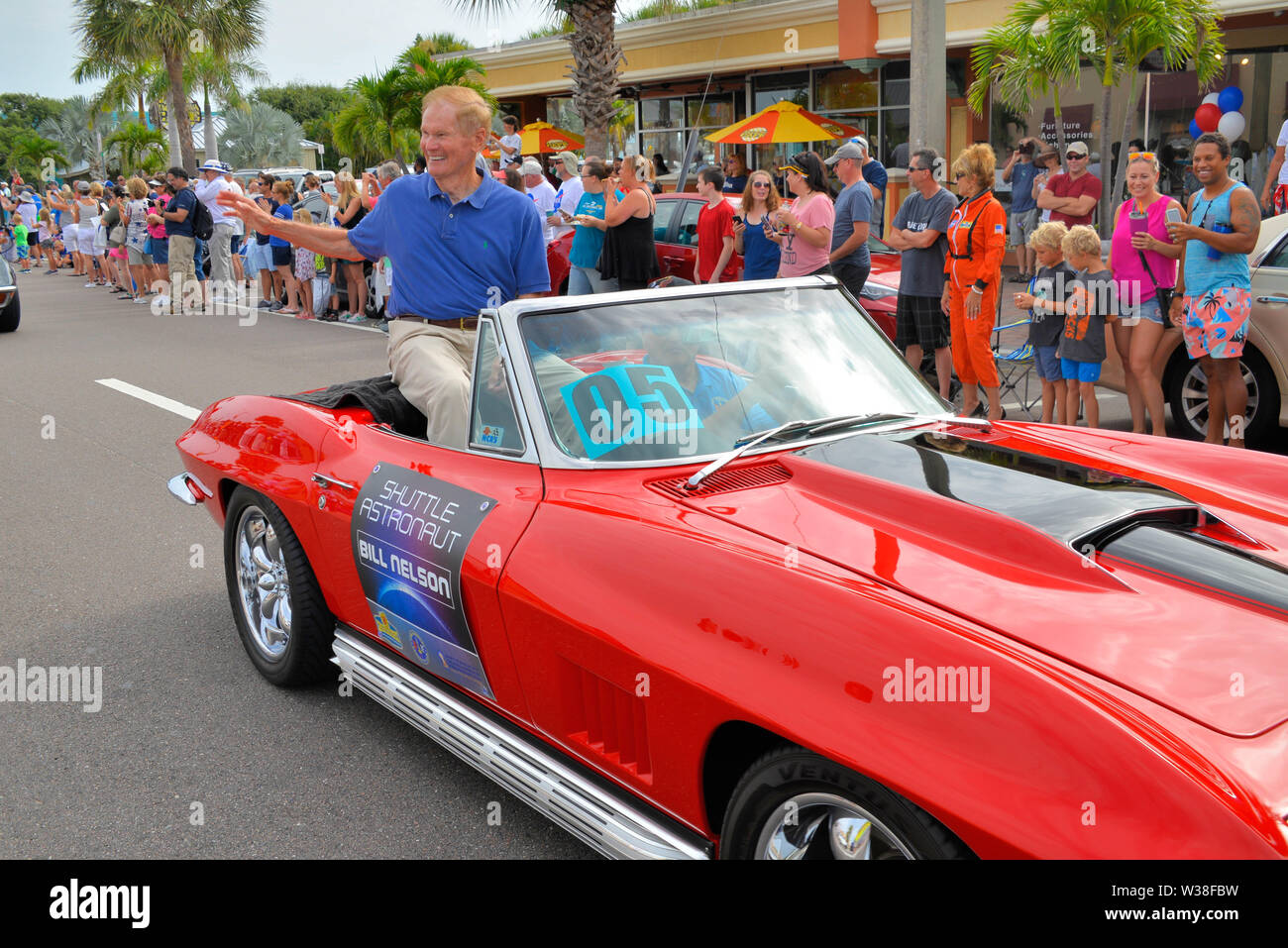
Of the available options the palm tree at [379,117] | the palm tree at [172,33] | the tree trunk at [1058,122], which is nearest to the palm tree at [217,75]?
the palm tree at [172,33]

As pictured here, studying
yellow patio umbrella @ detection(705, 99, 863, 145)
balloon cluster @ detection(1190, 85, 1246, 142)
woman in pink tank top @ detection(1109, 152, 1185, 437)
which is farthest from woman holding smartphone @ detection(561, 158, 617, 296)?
balloon cluster @ detection(1190, 85, 1246, 142)

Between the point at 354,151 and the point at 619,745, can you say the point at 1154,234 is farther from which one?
the point at 354,151

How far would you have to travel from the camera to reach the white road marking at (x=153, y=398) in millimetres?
9367

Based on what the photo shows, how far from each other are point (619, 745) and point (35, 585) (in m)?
3.93

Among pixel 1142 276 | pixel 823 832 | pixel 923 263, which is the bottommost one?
pixel 823 832

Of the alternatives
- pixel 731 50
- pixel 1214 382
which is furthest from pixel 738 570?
pixel 731 50

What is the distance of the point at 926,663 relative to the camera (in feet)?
6.61

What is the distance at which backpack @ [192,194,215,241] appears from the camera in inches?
682

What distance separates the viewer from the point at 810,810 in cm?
219

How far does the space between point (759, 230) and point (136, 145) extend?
44.0 m

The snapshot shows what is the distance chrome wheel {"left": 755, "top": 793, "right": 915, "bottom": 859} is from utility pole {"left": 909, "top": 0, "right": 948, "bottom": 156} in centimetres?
1055

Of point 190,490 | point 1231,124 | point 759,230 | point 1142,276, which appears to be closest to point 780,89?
point 1231,124

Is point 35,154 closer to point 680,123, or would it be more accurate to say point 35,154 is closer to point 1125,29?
point 680,123

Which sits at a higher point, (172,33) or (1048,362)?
(172,33)
